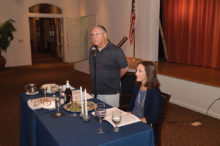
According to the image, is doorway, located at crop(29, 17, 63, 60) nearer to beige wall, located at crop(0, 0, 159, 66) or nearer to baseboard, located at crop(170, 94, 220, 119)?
beige wall, located at crop(0, 0, 159, 66)

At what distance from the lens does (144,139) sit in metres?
1.70

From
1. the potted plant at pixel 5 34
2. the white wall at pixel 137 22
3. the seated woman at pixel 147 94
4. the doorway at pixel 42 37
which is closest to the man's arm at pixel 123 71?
the seated woman at pixel 147 94

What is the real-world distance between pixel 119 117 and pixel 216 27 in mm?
5014

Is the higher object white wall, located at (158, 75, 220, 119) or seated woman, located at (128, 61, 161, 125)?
seated woman, located at (128, 61, 161, 125)

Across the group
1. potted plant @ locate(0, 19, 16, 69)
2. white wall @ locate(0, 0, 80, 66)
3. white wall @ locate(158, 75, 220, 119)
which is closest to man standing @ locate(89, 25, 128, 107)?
white wall @ locate(158, 75, 220, 119)

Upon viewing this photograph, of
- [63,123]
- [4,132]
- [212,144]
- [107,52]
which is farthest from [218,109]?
[4,132]

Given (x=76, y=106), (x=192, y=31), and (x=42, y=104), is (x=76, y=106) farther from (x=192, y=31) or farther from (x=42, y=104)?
(x=192, y=31)

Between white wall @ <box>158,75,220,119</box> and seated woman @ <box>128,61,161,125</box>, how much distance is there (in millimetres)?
2098

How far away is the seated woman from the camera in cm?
213

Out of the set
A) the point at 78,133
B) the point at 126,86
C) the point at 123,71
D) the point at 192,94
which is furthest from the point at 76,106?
the point at 192,94

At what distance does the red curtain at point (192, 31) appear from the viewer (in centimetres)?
574

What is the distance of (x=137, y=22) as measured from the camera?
6.98m

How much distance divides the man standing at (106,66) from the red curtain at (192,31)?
390cm

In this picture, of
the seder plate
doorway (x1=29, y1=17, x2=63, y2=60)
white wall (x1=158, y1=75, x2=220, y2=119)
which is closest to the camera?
the seder plate
